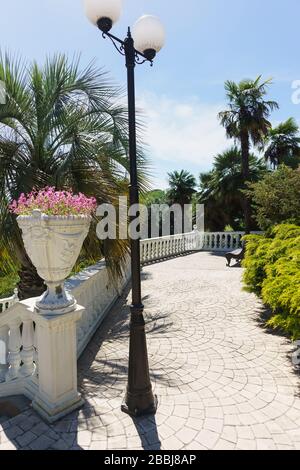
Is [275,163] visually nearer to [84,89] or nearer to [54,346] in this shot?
[84,89]

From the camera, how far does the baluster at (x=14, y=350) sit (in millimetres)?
3480

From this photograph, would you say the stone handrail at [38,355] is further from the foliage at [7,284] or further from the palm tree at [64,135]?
the foliage at [7,284]

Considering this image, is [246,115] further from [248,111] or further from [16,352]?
[16,352]

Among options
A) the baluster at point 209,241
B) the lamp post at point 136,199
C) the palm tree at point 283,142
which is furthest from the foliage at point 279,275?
the palm tree at point 283,142

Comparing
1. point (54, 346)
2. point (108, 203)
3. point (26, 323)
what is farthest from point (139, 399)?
point (108, 203)

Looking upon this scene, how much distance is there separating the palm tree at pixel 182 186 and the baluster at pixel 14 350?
85.9 ft

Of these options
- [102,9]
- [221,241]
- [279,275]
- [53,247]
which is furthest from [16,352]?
[221,241]

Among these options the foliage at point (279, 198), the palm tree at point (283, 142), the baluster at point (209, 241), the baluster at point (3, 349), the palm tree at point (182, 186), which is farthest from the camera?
→ the palm tree at point (182, 186)

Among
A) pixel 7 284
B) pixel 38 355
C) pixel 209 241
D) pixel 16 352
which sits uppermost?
pixel 209 241

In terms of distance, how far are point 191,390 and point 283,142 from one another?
69.0 feet

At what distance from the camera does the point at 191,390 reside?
3.55 metres

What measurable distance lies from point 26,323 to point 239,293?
19.6ft

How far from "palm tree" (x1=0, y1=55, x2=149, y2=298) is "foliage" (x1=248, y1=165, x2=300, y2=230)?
5.51 meters

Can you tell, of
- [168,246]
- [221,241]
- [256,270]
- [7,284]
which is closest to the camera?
[256,270]
